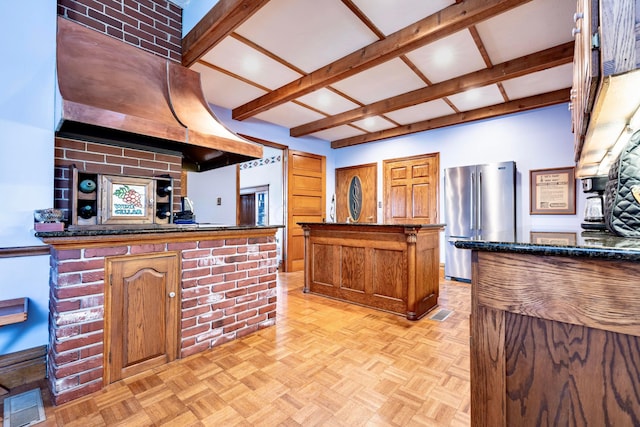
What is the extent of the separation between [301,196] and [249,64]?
2.76 meters

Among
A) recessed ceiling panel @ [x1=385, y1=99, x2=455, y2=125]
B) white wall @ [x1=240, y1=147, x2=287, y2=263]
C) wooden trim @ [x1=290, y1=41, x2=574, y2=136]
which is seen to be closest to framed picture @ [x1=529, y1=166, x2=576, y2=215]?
recessed ceiling panel @ [x1=385, y1=99, x2=455, y2=125]

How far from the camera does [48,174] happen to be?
6.41 ft

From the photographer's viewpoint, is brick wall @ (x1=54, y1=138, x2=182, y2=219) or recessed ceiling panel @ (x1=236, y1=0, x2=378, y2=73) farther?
recessed ceiling panel @ (x1=236, y1=0, x2=378, y2=73)

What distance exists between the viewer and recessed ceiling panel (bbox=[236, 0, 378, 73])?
7.19ft

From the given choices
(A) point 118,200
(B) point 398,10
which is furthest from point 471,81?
(A) point 118,200

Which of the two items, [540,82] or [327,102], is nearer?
[540,82]

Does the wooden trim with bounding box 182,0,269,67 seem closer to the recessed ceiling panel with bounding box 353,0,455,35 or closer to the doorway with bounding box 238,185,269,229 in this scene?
the recessed ceiling panel with bounding box 353,0,455,35

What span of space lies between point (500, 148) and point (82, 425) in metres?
5.17

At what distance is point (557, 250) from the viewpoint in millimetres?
769

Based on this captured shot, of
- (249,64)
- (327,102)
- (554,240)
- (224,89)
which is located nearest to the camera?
(554,240)

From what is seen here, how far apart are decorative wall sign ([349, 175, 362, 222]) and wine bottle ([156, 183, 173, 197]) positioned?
3938mm

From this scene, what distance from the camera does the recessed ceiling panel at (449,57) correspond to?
258cm

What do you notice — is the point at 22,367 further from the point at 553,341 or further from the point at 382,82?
the point at 382,82

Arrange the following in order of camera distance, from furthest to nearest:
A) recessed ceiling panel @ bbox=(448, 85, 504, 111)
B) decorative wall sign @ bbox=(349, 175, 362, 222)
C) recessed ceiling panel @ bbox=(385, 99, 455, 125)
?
decorative wall sign @ bbox=(349, 175, 362, 222), recessed ceiling panel @ bbox=(385, 99, 455, 125), recessed ceiling panel @ bbox=(448, 85, 504, 111)
